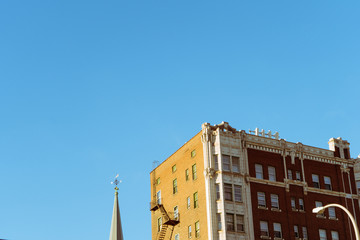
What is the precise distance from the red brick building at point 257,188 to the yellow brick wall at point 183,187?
0.13 meters

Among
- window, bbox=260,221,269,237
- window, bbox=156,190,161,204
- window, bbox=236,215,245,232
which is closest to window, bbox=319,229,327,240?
window, bbox=260,221,269,237

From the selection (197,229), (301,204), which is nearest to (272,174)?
(301,204)

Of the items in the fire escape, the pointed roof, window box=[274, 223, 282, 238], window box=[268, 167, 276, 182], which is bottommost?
window box=[274, 223, 282, 238]

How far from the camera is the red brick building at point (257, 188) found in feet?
254

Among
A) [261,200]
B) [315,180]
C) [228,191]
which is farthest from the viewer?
[315,180]

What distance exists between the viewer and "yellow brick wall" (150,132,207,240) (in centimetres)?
7888

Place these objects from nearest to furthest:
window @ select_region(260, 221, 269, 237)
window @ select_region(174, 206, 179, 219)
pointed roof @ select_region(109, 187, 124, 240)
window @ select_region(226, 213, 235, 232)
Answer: window @ select_region(226, 213, 235, 232)
window @ select_region(260, 221, 269, 237)
window @ select_region(174, 206, 179, 219)
pointed roof @ select_region(109, 187, 124, 240)

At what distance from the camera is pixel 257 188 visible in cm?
8031

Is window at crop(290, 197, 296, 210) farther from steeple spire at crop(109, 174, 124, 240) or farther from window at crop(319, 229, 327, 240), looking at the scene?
steeple spire at crop(109, 174, 124, 240)

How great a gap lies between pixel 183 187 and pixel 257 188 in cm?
988

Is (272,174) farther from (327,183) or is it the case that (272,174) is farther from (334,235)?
(334,235)

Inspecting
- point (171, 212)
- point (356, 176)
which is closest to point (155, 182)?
point (171, 212)

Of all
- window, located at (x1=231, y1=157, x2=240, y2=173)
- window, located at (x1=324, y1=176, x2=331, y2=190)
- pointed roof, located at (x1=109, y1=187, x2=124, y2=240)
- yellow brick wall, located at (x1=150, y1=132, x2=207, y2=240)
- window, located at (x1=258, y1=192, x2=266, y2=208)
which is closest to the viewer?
yellow brick wall, located at (x1=150, y1=132, x2=207, y2=240)

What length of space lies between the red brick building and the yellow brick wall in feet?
0.41
